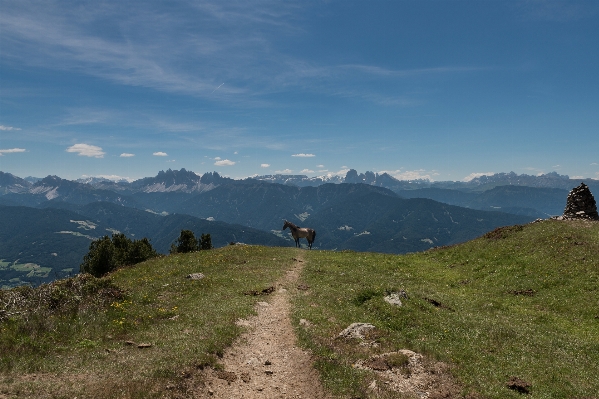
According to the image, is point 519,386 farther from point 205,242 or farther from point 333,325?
point 205,242

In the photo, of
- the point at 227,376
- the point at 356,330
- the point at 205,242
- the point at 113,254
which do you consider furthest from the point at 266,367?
the point at 205,242

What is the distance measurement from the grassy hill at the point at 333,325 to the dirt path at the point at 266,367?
658 millimetres

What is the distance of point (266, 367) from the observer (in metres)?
16.0

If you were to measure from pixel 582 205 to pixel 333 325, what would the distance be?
156ft

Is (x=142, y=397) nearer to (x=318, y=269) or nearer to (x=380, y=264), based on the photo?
(x=318, y=269)

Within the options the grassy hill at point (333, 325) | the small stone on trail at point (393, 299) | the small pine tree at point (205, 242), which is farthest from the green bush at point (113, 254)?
the small stone on trail at point (393, 299)

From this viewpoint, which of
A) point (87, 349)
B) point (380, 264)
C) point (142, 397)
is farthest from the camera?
point (380, 264)

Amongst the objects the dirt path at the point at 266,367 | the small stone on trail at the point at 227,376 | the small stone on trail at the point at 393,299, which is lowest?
the dirt path at the point at 266,367

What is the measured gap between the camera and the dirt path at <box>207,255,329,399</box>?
13750mm

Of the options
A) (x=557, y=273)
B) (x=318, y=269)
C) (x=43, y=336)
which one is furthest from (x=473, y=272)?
(x=43, y=336)

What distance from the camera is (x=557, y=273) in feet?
96.8

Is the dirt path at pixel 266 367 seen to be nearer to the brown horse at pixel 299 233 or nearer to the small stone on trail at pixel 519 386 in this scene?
the small stone on trail at pixel 519 386

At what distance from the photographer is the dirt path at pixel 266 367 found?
1375 centimetres

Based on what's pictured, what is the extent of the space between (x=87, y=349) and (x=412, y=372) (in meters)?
15.1
